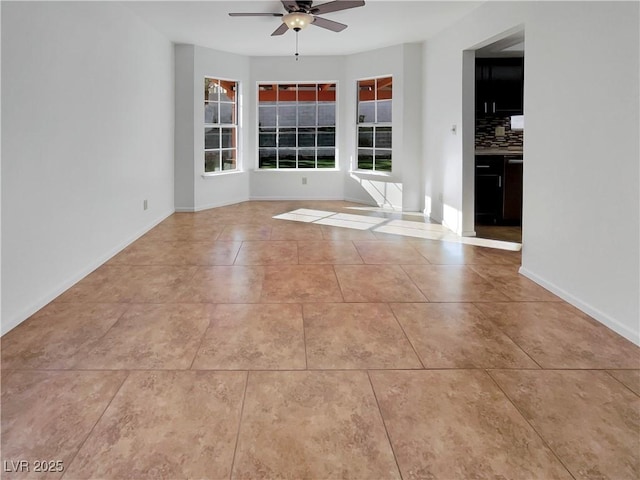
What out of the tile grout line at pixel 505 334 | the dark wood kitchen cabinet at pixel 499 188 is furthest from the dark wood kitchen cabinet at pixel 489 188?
the tile grout line at pixel 505 334

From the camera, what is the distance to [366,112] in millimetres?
8031

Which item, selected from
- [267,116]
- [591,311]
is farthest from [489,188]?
[267,116]

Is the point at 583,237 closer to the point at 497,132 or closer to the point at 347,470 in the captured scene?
the point at 347,470

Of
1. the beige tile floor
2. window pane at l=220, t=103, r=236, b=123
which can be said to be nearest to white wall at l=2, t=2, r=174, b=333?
the beige tile floor

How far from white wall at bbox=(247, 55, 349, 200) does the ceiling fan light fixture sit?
132 inches

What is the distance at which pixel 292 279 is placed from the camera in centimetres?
375

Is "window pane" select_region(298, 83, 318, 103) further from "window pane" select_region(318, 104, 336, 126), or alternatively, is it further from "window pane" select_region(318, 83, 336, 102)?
"window pane" select_region(318, 104, 336, 126)

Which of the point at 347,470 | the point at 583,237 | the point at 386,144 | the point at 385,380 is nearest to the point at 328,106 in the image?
the point at 386,144

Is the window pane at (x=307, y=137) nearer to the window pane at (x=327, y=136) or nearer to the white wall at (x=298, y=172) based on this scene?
the window pane at (x=327, y=136)

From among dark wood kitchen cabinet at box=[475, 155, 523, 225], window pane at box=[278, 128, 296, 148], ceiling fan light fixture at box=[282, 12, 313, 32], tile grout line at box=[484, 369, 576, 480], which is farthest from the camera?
window pane at box=[278, 128, 296, 148]

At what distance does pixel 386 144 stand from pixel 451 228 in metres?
2.36

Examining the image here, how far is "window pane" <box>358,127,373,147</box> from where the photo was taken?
26.3 feet

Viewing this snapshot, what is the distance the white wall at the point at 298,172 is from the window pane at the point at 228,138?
0.33 m

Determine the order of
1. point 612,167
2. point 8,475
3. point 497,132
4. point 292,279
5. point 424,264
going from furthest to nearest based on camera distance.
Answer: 1. point 497,132
2. point 424,264
3. point 292,279
4. point 612,167
5. point 8,475
